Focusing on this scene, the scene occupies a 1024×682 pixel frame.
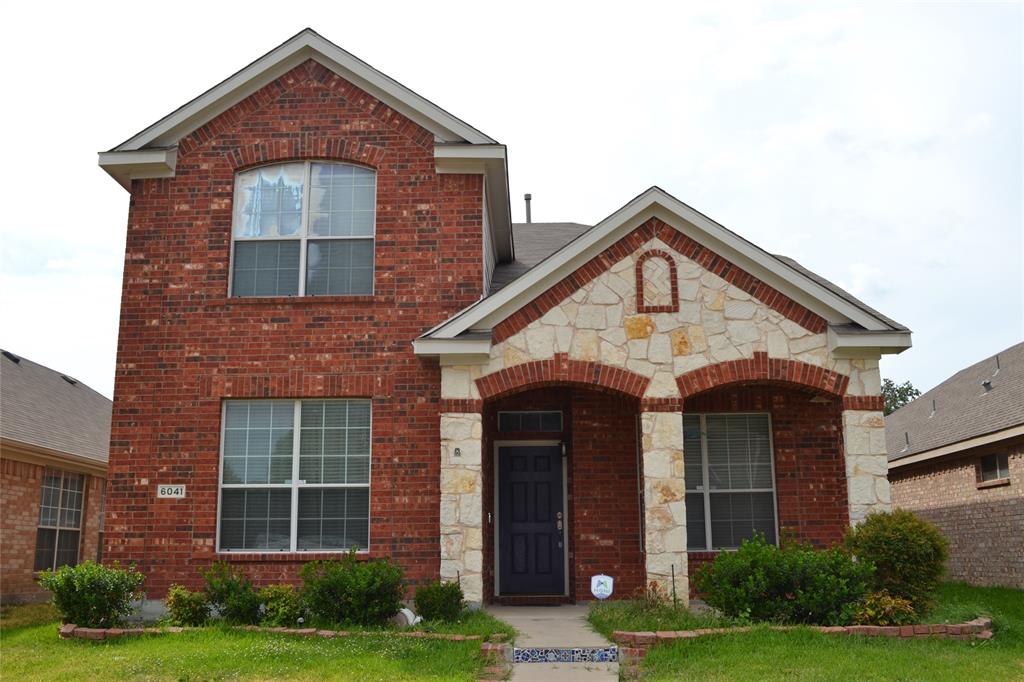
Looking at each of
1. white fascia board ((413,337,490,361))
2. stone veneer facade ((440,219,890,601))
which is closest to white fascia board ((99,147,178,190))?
white fascia board ((413,337,490,361))

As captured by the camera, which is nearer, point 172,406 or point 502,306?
point 502,306

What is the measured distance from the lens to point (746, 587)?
10.3 m

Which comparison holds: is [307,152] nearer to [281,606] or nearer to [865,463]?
[281,606]

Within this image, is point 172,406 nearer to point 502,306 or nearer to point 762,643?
point 502,306

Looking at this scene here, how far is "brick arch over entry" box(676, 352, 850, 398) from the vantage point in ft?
38.8

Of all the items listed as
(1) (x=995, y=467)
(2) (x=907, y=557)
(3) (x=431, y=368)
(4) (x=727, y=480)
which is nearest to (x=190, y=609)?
(3) (x=431, y=368)

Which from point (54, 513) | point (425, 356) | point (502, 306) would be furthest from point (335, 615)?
point (54, 513)

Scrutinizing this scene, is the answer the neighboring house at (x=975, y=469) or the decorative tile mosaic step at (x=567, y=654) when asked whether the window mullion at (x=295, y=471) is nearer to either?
the decorative tile mosaic step at (x=567, y=654)

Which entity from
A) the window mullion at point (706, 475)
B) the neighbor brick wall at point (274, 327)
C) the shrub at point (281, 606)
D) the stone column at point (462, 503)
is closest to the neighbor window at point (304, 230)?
the neighbor brick wall at point (274, 327)

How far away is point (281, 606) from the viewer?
10.9 metres

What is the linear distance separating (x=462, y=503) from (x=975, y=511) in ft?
39.9

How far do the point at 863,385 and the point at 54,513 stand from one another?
47.2 feet

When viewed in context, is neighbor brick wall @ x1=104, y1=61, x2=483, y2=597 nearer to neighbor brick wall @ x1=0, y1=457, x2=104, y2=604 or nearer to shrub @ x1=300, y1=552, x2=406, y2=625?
shrub @ x1=300, y1=552, x2=406, y2=625

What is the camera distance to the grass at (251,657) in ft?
28.6
